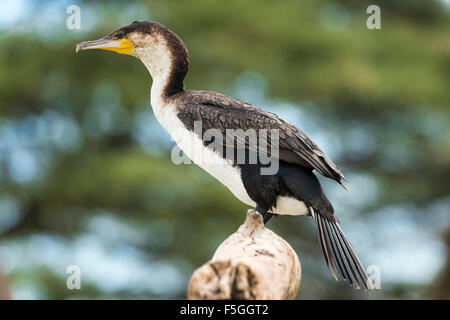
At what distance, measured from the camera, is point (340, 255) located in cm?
372

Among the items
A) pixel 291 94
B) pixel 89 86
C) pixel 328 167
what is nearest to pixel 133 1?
pixel 89 86

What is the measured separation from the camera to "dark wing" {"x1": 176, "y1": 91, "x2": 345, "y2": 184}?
3814mm

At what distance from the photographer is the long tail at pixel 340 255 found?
3633 millimetres

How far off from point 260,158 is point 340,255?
71cm

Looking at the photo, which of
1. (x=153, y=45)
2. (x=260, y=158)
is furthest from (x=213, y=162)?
(x=153, y=45)

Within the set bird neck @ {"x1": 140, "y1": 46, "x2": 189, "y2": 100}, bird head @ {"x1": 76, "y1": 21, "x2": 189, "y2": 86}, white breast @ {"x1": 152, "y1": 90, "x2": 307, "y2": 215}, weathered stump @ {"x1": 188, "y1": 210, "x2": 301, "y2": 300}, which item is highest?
bird head @ {"x1": 76, "y1": 21, "x2": 189, "y2": 86}

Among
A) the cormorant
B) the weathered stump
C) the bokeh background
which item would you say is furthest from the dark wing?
the bokeh background

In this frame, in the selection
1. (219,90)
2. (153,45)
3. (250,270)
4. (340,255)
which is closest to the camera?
(250,270)

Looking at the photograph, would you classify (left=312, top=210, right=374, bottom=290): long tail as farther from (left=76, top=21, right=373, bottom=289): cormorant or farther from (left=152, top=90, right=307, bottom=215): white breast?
(left=152, top=90, right=307, bottom=215): white breast

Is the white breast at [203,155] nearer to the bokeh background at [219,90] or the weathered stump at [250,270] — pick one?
the weathered stump at [250,270]

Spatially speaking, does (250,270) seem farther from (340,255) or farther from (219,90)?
(219,90)

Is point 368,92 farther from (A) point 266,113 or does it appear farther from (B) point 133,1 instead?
(A) point 266,113

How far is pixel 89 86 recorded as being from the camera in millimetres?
11945

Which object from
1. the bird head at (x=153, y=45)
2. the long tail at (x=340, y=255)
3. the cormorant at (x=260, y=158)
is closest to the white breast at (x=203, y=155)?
the cormorant at (x=260, y=158)
